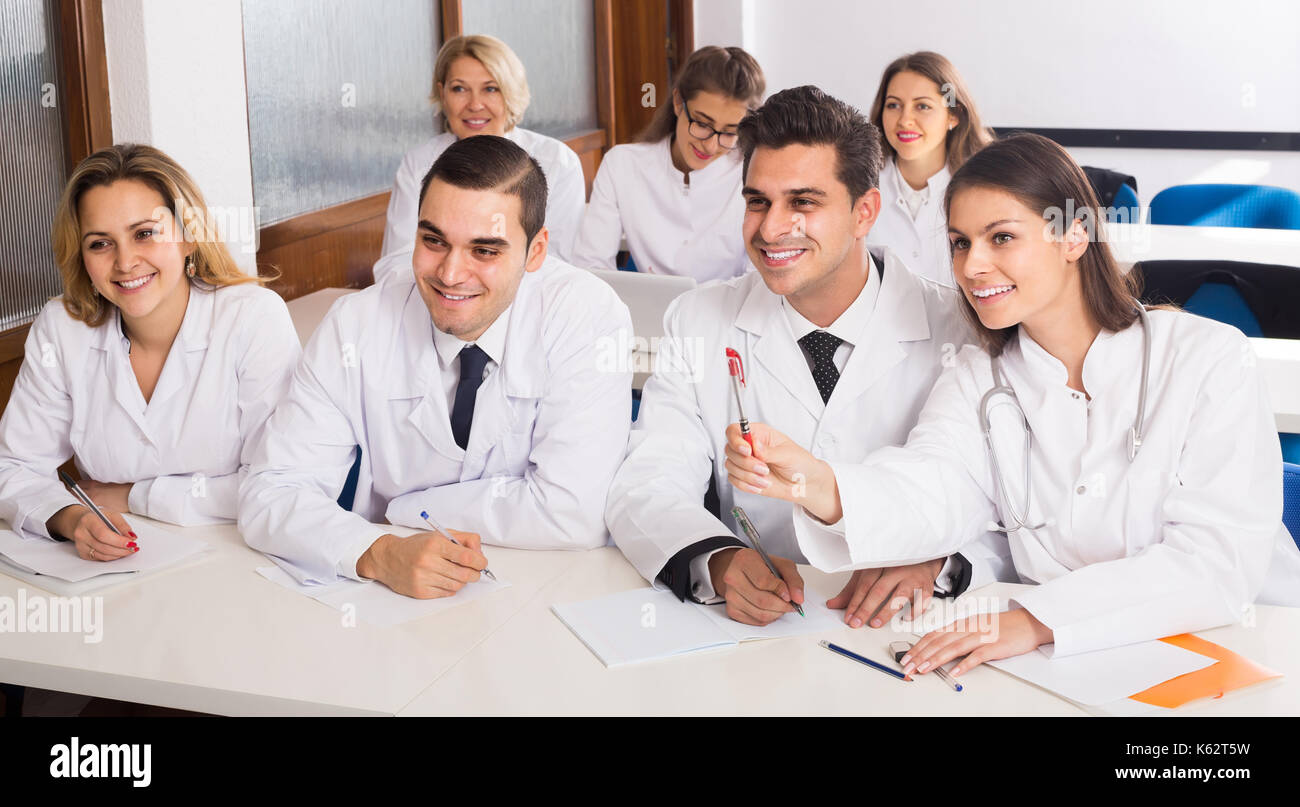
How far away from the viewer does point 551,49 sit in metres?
6.36

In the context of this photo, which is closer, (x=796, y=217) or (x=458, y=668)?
(x=458, y=668)

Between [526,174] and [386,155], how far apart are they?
9.19 ft

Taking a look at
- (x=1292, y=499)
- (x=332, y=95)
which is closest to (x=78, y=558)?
(x=1292, y=499)

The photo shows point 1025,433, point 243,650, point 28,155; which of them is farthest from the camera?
point 28,155

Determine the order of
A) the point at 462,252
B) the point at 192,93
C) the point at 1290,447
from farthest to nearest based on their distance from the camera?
the point at 192,93 < the point at 1290,447 < the point at 462,252

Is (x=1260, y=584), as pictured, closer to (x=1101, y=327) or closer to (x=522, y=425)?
(x=1101, y=327)

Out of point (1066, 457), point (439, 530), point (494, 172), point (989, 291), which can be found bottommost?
point (439, 530)

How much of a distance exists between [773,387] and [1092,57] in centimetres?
568

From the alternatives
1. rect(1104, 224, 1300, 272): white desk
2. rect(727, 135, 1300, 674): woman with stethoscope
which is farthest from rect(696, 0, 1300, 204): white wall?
rect(727, 135, 1300, 674): woman with stethoscope

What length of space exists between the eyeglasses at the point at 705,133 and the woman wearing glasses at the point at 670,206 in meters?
0.02

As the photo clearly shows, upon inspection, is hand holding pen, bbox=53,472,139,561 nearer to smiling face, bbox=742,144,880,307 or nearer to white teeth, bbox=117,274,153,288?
white teeth, bbox=117,274,153,288

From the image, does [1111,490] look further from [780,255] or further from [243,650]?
[243,650]

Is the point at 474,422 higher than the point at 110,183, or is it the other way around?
the point at 110,183
